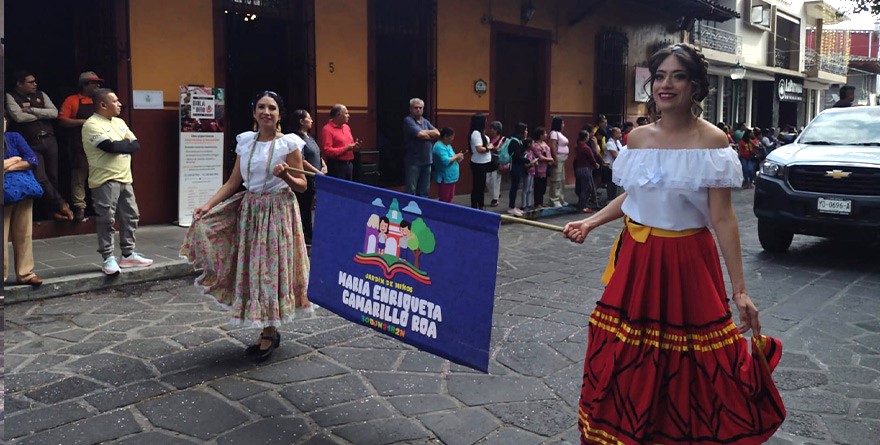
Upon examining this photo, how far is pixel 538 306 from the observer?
6344mm

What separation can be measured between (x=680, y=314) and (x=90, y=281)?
573 cm

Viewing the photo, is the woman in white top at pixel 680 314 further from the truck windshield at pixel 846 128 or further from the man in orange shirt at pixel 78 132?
the man in orange shirt at pixel 78 132

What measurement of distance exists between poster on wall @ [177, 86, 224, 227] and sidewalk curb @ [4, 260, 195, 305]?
2.47 metres

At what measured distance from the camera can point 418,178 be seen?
11555 mm

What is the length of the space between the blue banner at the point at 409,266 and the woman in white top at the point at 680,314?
1.91 ft

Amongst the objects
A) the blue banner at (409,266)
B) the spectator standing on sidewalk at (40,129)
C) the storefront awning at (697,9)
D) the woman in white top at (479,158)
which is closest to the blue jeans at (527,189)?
the woman in white top at (479,158)

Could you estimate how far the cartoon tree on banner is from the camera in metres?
3.58

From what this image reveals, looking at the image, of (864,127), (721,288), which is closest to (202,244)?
(721,288)

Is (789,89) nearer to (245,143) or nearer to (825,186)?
(825,186)

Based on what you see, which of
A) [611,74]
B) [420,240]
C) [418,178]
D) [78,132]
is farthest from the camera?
[611,74]

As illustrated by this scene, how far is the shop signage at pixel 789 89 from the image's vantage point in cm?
3275

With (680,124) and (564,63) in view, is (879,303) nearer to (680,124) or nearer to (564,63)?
→ (680,124)

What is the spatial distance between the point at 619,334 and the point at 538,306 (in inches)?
130

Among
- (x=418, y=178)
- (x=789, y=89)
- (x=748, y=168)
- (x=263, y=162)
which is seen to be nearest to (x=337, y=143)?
(x=418, y=178)
